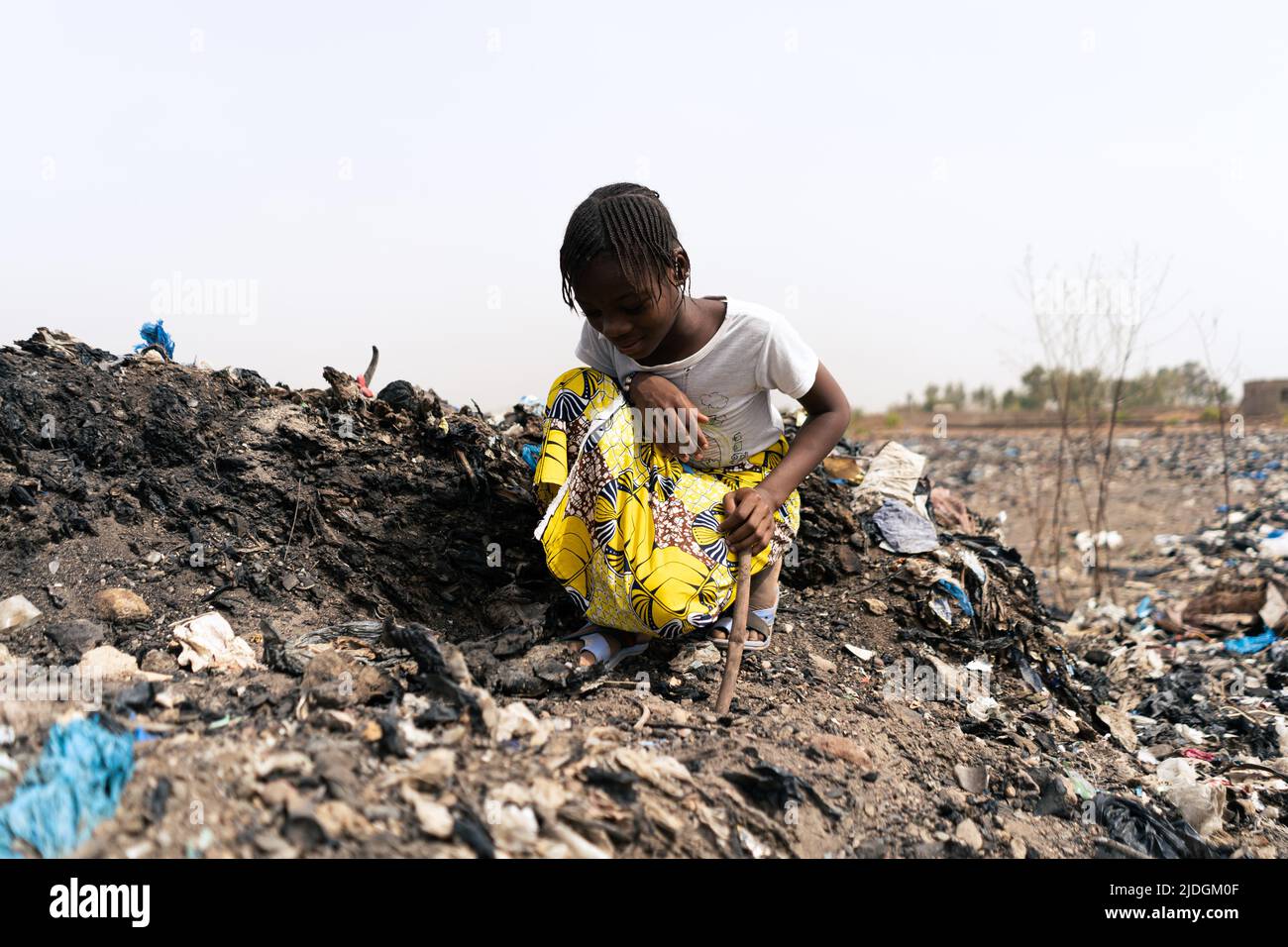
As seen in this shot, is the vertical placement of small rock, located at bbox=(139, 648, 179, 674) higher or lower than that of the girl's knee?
lower

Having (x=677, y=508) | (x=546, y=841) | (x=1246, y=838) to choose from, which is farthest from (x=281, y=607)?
(x=1246, y=838)

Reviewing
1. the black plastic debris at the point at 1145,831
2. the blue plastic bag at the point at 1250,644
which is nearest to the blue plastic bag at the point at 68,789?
the black plastic debris at the point at 1145,831

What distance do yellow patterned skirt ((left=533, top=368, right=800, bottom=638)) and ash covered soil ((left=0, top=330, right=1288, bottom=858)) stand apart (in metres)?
0.21

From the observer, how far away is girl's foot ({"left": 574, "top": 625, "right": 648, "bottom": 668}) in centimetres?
222

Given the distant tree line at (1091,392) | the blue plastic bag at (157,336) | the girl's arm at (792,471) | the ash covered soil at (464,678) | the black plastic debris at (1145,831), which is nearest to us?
the ash covered soil at (464,678)

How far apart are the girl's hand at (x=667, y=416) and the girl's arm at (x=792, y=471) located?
0.68 ft

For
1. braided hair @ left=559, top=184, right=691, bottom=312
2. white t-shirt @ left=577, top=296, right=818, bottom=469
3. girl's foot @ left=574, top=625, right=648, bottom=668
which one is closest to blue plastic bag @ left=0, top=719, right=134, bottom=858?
girl's foot @ left=574, top=625, right=648, bottom=668

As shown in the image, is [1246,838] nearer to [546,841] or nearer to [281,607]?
[546,841]

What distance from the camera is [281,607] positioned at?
96.3 inches

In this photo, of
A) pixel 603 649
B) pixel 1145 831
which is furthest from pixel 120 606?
pixel 1145 831

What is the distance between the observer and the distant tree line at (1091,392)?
23.0 feet

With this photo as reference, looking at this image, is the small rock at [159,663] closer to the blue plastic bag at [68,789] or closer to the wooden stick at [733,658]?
the blue plastic bag at [68,789]

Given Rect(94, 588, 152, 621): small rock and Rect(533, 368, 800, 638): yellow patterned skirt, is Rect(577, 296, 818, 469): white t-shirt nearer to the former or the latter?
Rect(533, 368, 800, 638): yellow patterned skirt

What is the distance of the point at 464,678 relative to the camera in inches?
69.9
